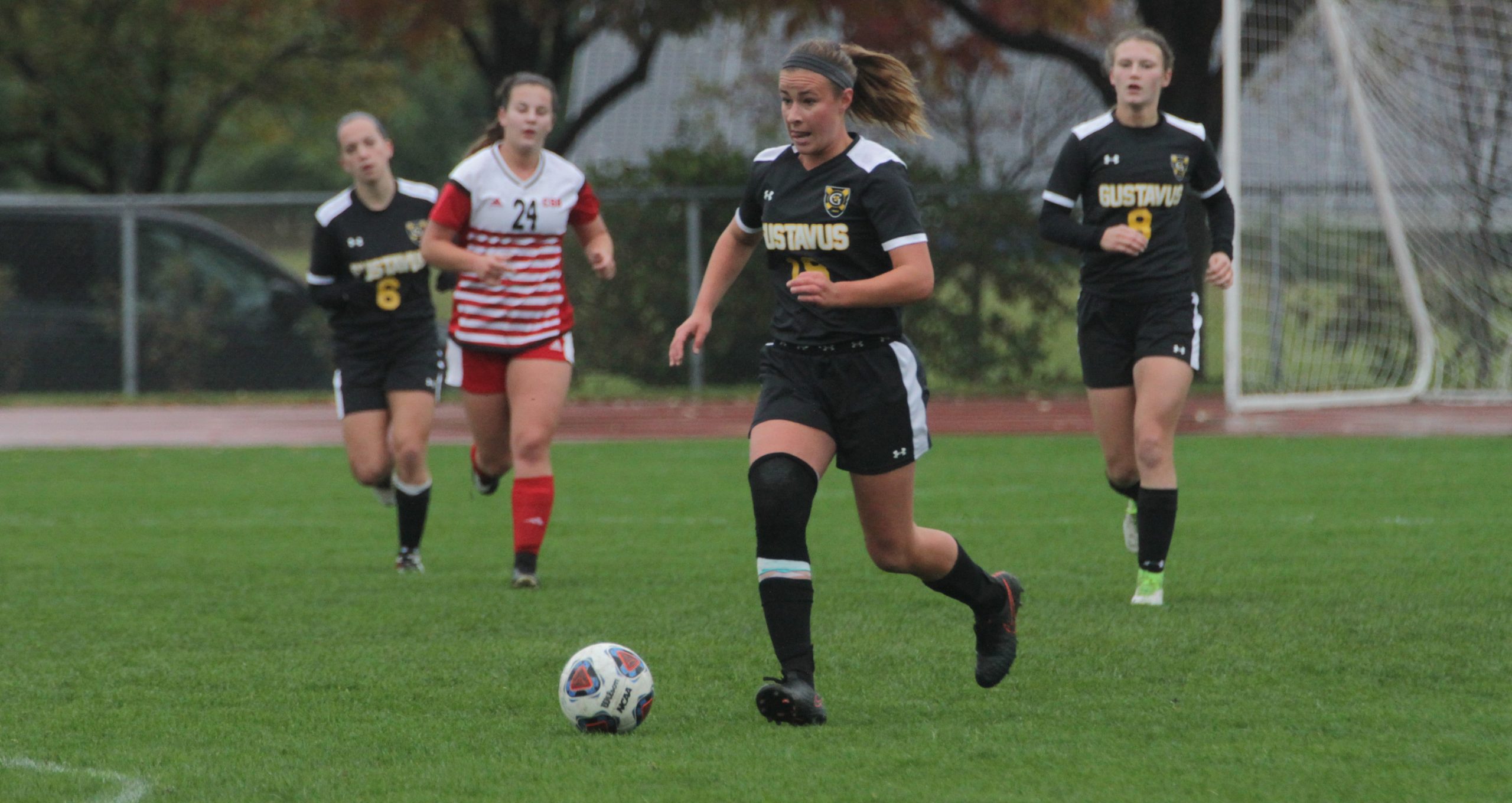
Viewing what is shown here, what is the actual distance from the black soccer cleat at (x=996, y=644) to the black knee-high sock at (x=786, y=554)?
2.07ft

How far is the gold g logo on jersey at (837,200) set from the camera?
5066 millimetres

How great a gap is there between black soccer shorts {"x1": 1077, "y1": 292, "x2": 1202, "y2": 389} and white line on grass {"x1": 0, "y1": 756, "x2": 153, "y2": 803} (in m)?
4.26

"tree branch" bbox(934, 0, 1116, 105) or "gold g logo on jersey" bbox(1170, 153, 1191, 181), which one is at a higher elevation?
"tree branch" bbox(934, 0, 1116, 105)

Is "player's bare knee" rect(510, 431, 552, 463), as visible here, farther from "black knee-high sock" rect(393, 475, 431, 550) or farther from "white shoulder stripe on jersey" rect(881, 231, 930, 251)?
"white shoulder stripe on jersey" rect(881, 231, 930, 251)

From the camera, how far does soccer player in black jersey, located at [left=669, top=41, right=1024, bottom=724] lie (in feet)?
16.3

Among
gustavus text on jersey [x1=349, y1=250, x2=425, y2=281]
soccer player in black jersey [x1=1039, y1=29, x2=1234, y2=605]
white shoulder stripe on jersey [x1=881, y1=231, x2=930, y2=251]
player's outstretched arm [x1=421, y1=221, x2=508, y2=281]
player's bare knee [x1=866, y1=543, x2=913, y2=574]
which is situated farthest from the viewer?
gustavus text on jersey [x1=349, y1=250, x2=425, y2=281]

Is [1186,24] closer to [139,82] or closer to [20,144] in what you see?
[139,82]

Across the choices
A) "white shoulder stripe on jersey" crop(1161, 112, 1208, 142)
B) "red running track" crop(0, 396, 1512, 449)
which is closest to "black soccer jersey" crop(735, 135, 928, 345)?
"white shoulder stripe on jersey" crop(1161, 112, 1208, 142)

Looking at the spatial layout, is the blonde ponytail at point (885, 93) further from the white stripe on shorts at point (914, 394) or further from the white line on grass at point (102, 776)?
the white line on grass at point (102, 776)

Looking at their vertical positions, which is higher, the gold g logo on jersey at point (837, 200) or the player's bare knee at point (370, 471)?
the gold g logo on jersey at point (837, 200)

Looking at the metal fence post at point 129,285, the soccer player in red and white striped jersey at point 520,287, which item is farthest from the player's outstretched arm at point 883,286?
the metal fence post at point 129,285

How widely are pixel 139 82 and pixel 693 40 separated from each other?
12141mm

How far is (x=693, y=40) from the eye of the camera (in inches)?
1495

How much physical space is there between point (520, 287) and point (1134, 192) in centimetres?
273
